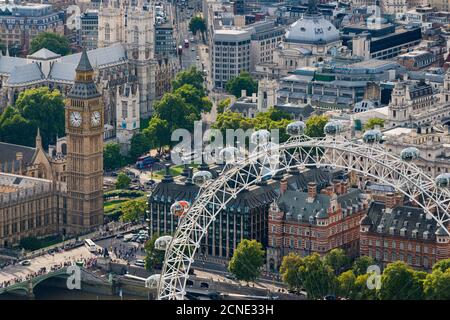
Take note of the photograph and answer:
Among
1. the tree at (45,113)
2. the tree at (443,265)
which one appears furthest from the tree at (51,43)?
the tree at (443,265)

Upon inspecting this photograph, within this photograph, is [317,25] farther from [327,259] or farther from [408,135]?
[327,259]

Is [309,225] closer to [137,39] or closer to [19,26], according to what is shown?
[137,39]

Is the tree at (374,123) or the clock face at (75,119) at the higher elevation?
the clock face at (75,119)

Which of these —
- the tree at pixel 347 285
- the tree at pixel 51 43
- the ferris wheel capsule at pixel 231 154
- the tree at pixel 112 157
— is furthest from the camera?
the tree at pixel 51 43

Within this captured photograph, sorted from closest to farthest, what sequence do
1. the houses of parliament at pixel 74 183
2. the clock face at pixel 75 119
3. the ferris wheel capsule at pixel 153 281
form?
1. the ferris wheel capsule at pixel 153 281
2. the houses of parliament at pixel 74 183
3. the clock face at pixel 75 119

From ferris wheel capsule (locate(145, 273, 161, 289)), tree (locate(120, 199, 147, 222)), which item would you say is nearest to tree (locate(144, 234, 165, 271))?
tree (locate(120, 199, 147, 222))

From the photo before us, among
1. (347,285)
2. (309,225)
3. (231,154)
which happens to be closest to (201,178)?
(231,154)

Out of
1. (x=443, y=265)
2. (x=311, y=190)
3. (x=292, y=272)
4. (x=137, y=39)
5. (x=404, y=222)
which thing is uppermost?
(x=137, y=39)

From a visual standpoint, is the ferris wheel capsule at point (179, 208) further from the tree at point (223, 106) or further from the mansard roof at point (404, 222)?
the tree at point (223, 106)
